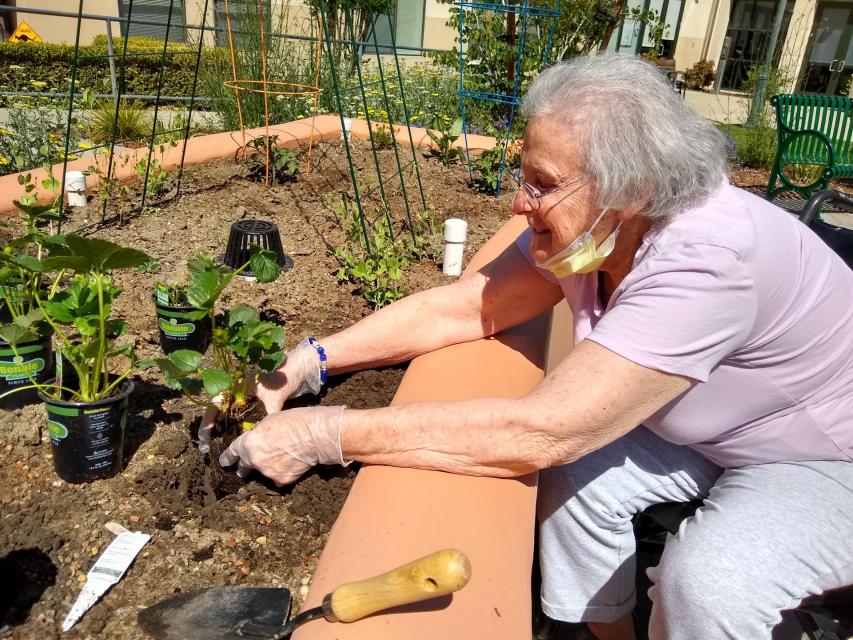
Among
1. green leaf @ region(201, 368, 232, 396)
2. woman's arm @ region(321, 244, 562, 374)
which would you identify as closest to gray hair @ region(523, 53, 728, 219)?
woman's arm @ region(321, 244, 562, 374)

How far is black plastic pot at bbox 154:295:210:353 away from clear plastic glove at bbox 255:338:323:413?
16.7 inches

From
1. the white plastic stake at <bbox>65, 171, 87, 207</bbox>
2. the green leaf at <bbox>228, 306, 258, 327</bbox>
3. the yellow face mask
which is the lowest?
the white plastic stake at <bbox>65, 171, 87, 207</bbox>

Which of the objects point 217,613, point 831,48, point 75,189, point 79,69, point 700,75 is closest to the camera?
point 217,613

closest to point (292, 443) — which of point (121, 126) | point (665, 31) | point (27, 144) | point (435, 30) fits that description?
point (27, 144)

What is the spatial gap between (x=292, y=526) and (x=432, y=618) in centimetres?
57

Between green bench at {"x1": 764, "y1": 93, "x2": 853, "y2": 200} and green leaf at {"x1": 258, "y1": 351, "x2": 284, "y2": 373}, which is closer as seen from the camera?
green leaf at {"x1": 258, "y1": 351, "x2": 284, "y2": 373}

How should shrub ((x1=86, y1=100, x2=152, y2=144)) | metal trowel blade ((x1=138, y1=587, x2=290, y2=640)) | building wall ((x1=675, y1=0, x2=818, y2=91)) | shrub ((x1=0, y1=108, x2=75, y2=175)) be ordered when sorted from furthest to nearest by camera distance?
building wall ((x1=675, y1=0, x2=818, y2=91))
shrub ((x1=86, y1=100, x2=152, y2=144))
shrub ((x1=0, y1=108, x2=75, y2=175))
metal trowel blade ((x1=138, y1=587, x2=290, y2=640))

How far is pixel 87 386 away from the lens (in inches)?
63.4

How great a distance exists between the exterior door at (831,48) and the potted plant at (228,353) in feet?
55.8

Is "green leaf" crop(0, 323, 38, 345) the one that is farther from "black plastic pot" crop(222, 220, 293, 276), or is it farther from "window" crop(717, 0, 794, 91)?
"window" crop(717, 0, 794, 91)

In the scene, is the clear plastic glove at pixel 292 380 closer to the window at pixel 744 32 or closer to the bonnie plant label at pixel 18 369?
the bonnie plant label at pixel 18 369

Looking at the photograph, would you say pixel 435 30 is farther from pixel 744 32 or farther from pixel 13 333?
pixel 13 333

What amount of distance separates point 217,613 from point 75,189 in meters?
3.02

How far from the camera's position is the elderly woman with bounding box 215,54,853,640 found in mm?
1362
